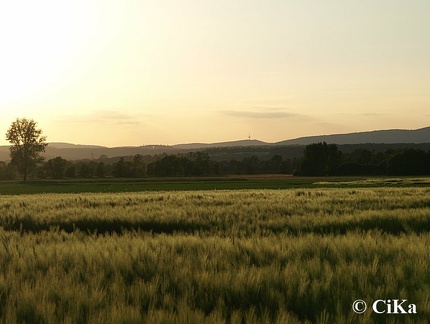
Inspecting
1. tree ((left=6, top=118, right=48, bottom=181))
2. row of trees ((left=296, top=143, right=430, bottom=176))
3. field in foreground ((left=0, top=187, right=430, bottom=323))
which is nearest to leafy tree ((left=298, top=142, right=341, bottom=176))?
row of trees ((left=296, top=143, right=430, bottom=176))

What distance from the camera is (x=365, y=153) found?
117375 mm

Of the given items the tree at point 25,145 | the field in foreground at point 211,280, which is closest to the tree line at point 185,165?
the tree at point 25,145

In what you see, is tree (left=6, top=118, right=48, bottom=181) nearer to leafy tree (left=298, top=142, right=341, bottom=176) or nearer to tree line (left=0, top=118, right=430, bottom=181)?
tree line (left=0, top=118, right=430, bottom=181)

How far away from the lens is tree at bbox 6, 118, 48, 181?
94500 mm

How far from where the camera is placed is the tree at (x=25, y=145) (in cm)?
9450

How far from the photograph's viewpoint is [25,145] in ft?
313

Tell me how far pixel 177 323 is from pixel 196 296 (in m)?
0.97

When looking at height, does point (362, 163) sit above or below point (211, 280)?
above

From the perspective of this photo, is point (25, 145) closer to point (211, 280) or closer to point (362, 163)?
point (362, 163)

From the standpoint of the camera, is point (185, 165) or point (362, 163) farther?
point (185, 165)

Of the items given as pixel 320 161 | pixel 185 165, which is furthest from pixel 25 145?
pixel 320 161

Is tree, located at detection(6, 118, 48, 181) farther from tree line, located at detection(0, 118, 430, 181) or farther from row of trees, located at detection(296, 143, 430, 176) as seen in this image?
row of trees, located at detection(296, 143, 430, 176)

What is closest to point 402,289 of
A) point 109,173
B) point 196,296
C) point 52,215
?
point 196,296

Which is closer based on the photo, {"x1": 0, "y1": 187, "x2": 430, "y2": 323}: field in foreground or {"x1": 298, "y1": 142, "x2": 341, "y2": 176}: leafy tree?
{"x1": 0, "y1": 187, "x2": 430, "y2": 323}: field in foreground
